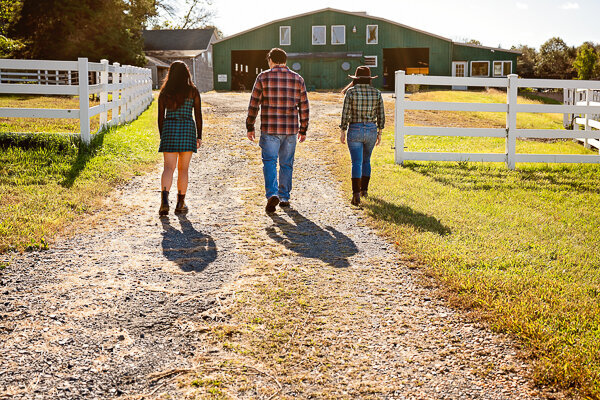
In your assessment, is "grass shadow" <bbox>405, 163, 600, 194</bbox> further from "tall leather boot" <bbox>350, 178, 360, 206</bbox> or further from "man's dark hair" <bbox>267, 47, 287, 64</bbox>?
"man's dark hair" <bbox>267, 47, 287, 64</bbox>

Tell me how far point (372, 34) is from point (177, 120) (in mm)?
40329

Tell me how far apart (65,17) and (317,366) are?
118ft

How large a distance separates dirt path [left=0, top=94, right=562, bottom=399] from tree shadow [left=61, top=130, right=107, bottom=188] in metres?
2.05

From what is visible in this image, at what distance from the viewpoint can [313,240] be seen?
6453mm

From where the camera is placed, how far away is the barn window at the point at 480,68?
45906 millimetres

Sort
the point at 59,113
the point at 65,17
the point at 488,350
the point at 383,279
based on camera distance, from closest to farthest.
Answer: the point at 488,350
the point at 383,279
the point at 59,113
the point at 65,17

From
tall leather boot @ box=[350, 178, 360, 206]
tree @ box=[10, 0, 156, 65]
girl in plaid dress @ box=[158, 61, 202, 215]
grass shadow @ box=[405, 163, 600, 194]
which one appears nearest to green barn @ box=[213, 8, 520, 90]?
tree @ box=[10, 0, 156, 65]

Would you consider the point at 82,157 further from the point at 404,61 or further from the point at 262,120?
the point at 404,61

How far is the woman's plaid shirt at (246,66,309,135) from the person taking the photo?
7.41 m

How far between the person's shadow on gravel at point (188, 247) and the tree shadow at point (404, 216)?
2.19 metres

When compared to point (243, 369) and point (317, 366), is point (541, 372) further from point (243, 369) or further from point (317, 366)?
point (243, 369)

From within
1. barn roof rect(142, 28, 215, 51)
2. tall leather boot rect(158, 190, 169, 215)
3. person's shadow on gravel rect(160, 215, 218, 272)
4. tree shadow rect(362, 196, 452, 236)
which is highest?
barn roof rect(142, 28, 215, 51)

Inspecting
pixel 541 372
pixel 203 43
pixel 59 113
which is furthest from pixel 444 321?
pixel 203 43

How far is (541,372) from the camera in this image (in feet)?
11.6
